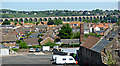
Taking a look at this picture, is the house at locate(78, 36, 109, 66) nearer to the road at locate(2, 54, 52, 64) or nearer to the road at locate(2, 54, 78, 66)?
the road at locate(2, 54, 78, 66)

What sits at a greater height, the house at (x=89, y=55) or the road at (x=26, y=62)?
the house at (x=89, y=55)

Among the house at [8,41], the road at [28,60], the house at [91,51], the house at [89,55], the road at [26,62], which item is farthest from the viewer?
the house at [8,41]

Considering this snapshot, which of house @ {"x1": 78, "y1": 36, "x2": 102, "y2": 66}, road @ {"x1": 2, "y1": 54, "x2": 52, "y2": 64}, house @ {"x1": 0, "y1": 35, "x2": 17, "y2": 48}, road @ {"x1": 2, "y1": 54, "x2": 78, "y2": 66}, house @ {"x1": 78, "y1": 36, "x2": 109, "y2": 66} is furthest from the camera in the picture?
house @ {"x1": 0, "y1": 35, "x2": 17, "y2": 48}

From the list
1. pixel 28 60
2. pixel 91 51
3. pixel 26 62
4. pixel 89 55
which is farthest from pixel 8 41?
pixel 91 51

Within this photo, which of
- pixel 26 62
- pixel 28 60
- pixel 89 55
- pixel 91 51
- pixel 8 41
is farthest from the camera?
pixel 8 41

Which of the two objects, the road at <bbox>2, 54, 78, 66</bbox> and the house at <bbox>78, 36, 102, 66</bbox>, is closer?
the house at <bbox>78, 36, 102, 66</bbox>

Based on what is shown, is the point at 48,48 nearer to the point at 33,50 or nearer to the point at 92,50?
the point at 33,50

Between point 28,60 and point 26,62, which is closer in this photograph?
point 26,62

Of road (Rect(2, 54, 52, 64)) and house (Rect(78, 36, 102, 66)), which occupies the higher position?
house (Rect(78, 36, 102, 66))

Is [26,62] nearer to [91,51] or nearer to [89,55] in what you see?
[89,55]

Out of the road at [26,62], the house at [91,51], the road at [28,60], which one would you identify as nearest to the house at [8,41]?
the road at [28,60]

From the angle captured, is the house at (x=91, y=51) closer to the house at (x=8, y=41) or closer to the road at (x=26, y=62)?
the road at (x=26, y=62)

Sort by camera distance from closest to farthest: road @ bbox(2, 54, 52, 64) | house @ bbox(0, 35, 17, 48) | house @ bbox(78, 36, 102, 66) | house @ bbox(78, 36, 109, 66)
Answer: house @ bbox(78, 36, 109, 66) → house @ bbox(78, 36, 102, 66) → road @ bbox(2, 54, 52, 64) → house @ bbox(0, 35, 17, 48)

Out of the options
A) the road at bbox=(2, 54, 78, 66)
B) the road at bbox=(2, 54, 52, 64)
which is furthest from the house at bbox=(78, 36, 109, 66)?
the road at bbox=(2, 54, 52, 64)
